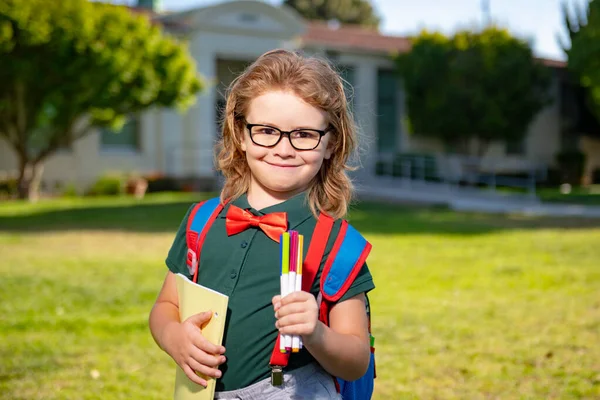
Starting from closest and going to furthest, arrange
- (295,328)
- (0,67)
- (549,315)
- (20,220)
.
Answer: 1. (295,328)
2. (549,315)
3. (20,220)
4. (0,67)

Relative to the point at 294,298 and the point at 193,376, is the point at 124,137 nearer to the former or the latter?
the point at 193,376

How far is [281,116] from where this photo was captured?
7.36ft

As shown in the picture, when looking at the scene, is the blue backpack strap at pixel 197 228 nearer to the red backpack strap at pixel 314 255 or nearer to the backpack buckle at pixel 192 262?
the backpack buckle at pixel 192 262

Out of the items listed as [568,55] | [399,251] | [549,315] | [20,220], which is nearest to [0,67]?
[20,220]

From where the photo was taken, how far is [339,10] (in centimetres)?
5144

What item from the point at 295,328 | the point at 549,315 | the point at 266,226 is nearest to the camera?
the point at 295,328

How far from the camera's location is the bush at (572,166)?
2877 centimetres

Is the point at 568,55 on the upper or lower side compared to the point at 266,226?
upper

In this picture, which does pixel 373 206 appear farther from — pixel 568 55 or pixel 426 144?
pixel 426 144

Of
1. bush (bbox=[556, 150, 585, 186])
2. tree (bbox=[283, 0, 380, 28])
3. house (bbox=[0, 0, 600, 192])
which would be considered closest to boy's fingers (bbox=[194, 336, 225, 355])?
house (bbox=[0, 0, 600, 192])

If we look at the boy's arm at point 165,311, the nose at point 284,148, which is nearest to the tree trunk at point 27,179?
the boy's arm at point 165,311

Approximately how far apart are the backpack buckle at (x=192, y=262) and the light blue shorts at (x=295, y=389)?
0.37 metres

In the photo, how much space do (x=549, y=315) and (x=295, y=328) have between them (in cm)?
496

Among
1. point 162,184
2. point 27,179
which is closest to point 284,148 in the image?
point 27,179
